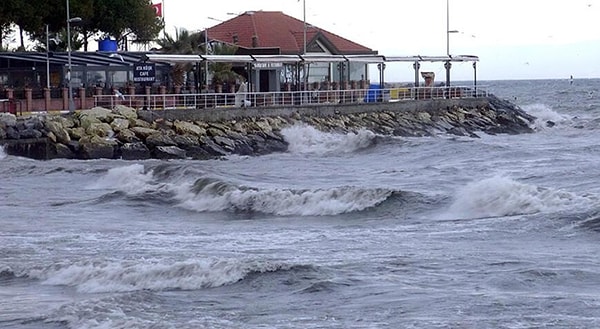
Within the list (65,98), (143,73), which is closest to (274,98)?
(143,73)

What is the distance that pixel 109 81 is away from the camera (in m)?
49.4

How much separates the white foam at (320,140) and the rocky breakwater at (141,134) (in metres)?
0.46

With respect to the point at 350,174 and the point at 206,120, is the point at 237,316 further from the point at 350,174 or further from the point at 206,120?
the point at 206,120

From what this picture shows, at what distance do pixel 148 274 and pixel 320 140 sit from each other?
2931 centimetres

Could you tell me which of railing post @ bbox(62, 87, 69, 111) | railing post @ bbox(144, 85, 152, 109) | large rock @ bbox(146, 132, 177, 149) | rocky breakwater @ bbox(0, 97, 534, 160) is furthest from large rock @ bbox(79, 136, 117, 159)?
railing post @ bbox(62, 87, 69, 111)

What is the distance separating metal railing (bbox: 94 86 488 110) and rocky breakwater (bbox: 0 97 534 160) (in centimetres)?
195

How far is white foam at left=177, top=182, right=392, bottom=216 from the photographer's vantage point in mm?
25109

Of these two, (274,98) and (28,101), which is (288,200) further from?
(274,98)

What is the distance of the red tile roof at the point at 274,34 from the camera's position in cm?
6253

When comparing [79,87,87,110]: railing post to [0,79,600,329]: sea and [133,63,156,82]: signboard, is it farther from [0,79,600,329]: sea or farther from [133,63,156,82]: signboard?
[0,79,600,329]: sea

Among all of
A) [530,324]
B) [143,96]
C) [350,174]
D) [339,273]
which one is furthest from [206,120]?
[530,324]

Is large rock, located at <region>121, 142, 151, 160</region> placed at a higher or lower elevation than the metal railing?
lower

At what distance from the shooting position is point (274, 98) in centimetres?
4962

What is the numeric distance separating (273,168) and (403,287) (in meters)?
20.8
